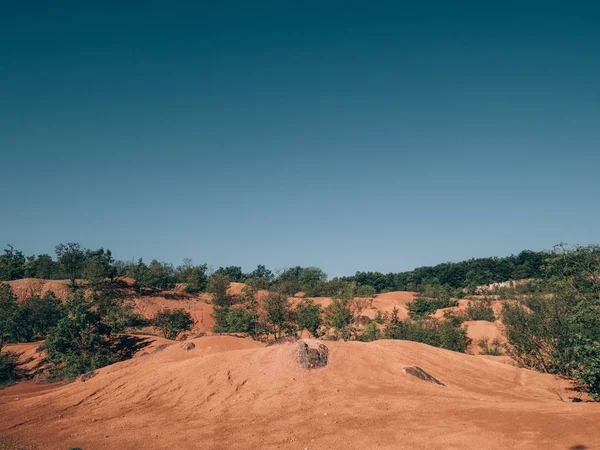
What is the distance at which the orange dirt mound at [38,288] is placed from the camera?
52.9m

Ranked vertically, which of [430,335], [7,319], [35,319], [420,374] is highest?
[7,319]

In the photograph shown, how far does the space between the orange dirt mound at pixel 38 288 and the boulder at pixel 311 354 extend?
47.1 m

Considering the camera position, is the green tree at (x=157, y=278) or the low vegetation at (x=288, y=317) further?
the green tree at (x=157, y=278)

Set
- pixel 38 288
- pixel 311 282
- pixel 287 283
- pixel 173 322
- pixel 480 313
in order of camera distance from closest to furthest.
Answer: pixel 173 322 < pixel 480 313 < pixel 38 288 < pixel 287 283 < pixel 311 282

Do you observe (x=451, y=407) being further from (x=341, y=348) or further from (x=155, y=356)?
(x=155, y=356)

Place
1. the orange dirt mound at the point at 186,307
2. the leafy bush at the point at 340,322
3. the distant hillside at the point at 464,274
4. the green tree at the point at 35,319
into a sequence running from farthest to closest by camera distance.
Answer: the distant hillside at the point at 464,274 < the orange dirt mound at the point at 186,307 < the green tree at the point at 35,319 < the leafy bush at the point at 340,322

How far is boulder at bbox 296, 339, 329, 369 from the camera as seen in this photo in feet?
63.4

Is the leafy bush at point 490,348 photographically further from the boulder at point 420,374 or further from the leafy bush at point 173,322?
the leafy bush at point 173,322

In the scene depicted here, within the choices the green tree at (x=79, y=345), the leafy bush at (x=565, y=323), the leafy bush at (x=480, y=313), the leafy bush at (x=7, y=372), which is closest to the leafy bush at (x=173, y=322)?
the green tree at (x=79, y=345)

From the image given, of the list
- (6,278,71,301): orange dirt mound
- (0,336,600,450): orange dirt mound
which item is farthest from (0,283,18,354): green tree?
(0,336,600,450): orange dirt mound

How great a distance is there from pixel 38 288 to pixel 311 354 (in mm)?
51989

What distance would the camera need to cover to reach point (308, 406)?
15.7 m

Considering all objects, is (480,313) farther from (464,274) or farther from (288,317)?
(464,274)

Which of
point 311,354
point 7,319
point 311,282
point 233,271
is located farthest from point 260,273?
point 311,354
